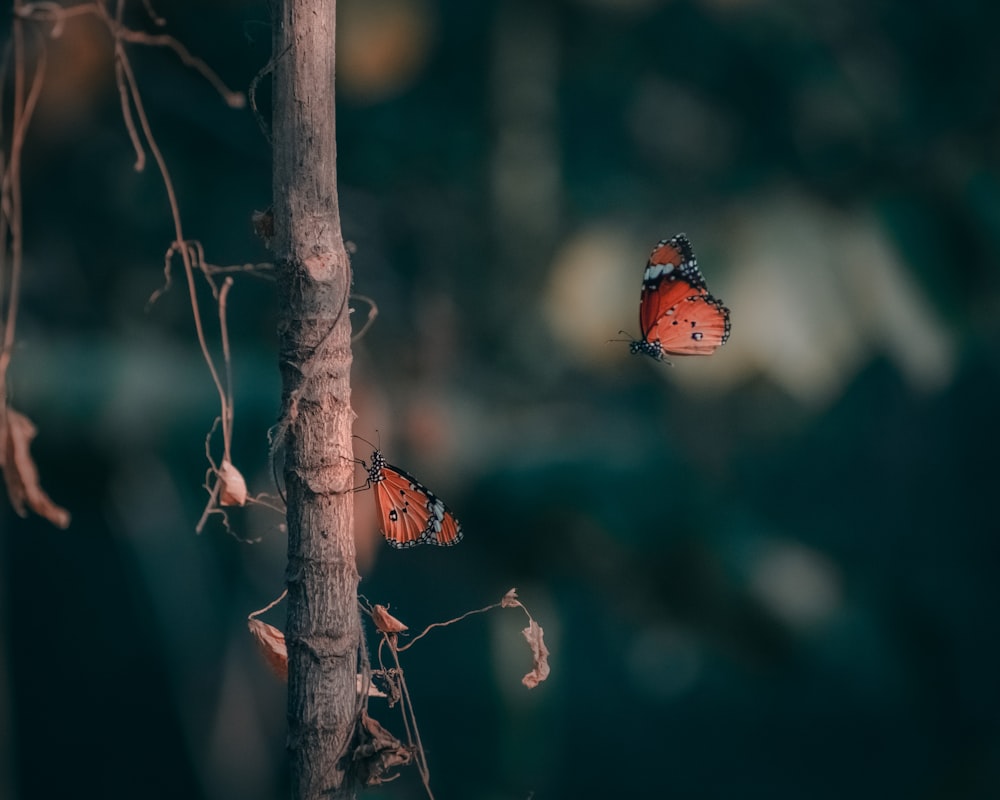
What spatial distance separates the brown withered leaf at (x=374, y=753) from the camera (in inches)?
27.5

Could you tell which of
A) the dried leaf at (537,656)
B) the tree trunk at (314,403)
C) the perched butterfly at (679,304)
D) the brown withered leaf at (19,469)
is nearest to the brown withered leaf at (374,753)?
the tree trunk at (314,403)

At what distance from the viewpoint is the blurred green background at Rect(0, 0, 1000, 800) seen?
2096mm

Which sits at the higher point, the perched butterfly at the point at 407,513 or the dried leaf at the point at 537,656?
the perched butterfly at the point at 407,513

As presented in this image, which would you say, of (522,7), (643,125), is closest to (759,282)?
(643,125)

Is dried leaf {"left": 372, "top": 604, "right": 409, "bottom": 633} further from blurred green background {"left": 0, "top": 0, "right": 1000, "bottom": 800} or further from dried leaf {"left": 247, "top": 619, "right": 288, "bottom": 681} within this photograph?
blurred green background {"left": 0, "top": 0, "right": 1000, "bottom": 800}

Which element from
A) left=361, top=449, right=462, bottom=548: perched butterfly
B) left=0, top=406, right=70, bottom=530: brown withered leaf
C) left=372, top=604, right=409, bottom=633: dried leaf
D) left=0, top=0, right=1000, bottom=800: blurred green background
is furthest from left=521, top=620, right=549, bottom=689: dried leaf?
left=0, top=0, right=1000, bottom=800: blurred green background

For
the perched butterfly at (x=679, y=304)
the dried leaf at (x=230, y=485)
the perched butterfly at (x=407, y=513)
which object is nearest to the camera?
the dried leaf at (x=230, y=485)

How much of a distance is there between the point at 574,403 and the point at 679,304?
116cm

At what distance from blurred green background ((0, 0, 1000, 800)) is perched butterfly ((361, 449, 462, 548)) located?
1.03m

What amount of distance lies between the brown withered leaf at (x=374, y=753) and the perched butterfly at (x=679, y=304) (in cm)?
57

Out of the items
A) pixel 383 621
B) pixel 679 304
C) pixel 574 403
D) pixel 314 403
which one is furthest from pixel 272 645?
pixel 574 403

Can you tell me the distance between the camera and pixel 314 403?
0.68 meters

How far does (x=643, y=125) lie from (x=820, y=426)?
0.85m

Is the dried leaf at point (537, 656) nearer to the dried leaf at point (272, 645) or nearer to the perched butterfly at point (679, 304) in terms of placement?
the dried leaf at point (272, 645)
